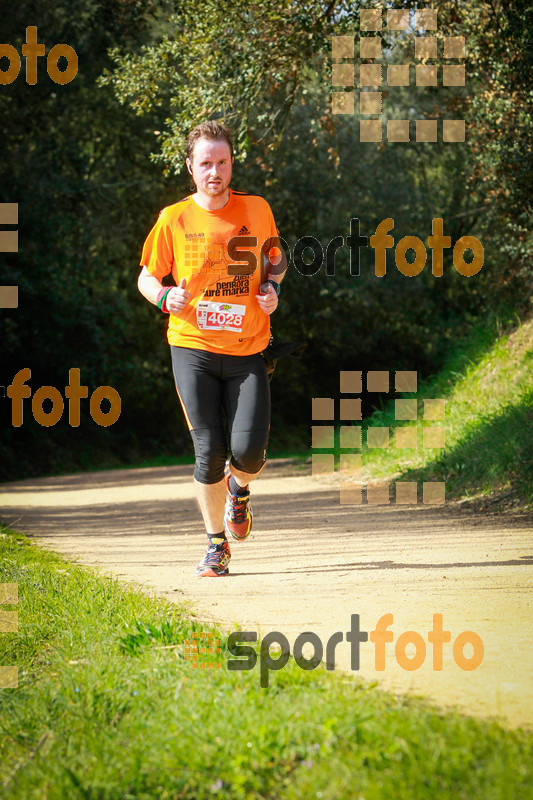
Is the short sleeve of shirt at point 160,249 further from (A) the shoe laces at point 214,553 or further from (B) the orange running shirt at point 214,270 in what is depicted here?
(A) the shoe laces at point 214,553

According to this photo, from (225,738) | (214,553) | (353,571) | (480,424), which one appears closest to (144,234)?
(480,424)

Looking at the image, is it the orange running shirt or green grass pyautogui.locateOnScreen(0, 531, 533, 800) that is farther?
the orange running shirt

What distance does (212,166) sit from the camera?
16.6ft

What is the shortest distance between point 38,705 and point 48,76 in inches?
713

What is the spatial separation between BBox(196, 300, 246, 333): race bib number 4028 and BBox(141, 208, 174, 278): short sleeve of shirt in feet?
1.16

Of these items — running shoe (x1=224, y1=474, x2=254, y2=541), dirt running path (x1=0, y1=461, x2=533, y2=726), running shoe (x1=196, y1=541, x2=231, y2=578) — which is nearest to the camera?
dirt running path (x1=0, y1=461, x2=533, y2=726)

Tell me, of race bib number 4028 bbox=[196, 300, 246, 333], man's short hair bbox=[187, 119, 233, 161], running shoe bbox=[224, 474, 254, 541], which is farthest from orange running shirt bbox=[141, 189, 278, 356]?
running shoe bbox=[224, 474, 254, 541]

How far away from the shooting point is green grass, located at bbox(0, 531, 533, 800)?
2.30 metres

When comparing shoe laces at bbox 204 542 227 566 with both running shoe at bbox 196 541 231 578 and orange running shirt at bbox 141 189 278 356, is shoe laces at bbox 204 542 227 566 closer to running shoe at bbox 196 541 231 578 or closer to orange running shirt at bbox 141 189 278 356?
running shoe at bbox 196 541 231 578

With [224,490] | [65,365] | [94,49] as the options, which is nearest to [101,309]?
[65,365]

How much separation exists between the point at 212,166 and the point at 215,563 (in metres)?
2.28

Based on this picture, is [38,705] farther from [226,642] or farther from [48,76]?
[48,76]

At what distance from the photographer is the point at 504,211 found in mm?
12500

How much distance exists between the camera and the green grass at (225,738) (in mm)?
2299
